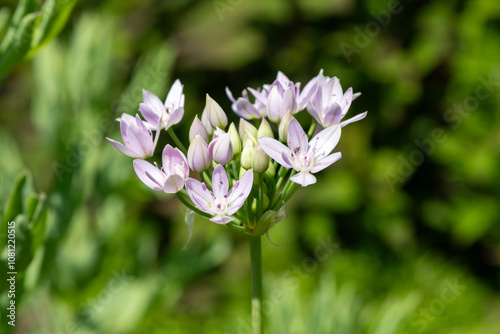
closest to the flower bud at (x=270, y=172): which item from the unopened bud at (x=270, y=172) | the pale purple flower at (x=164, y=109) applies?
the unopened bud at (x=270, y=172)

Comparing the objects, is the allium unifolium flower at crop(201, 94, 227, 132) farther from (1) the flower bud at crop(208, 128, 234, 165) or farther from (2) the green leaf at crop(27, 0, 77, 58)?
(2) the green leaf at crop(27, 0, 77, 58)

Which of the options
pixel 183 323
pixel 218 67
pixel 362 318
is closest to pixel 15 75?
pixel 218 67

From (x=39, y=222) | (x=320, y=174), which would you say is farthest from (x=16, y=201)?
(x=320, y=174)

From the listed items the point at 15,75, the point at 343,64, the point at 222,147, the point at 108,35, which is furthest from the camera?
the point at 15,75

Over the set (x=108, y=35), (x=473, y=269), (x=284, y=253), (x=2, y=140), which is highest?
(x=108, y=35)

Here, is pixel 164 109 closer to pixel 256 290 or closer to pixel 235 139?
pixel 235 139

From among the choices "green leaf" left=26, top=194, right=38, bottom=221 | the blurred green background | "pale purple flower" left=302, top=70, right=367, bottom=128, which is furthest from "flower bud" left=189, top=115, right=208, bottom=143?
the blurred green background

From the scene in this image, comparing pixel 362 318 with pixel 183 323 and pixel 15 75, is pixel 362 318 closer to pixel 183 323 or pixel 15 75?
pixel 183 323
